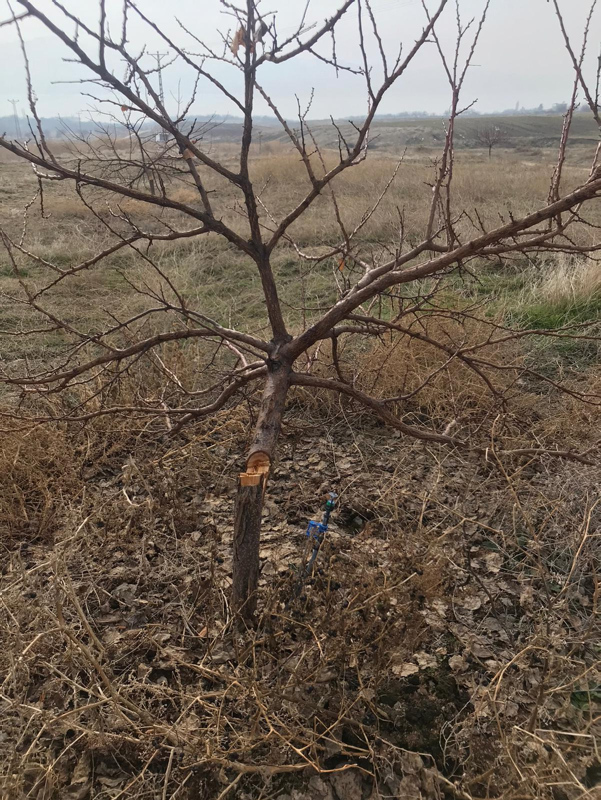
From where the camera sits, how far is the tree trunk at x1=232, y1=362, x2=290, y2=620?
1.47 m

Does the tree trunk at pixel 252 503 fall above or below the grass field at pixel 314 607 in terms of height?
above

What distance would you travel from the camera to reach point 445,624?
5.66 feet

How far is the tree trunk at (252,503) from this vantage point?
57.9 inches

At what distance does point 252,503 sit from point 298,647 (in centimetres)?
50

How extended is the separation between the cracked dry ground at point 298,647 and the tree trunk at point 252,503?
0.29 ft

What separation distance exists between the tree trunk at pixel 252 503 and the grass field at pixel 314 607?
82mm

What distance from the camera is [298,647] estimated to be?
5.21 ft

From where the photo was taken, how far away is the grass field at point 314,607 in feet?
4.35

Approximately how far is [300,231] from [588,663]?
7.05 meters

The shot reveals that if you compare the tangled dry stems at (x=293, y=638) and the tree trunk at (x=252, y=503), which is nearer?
the tangled dry stems at (x=293, y=638)

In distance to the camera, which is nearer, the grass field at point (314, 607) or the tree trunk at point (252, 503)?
the grass field at point (314, 607)

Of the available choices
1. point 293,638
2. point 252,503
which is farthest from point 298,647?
point 252,503

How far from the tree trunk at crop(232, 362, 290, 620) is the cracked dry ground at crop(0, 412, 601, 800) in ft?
0.29

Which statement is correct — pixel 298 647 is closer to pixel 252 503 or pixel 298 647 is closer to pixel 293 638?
pixel 293 638
